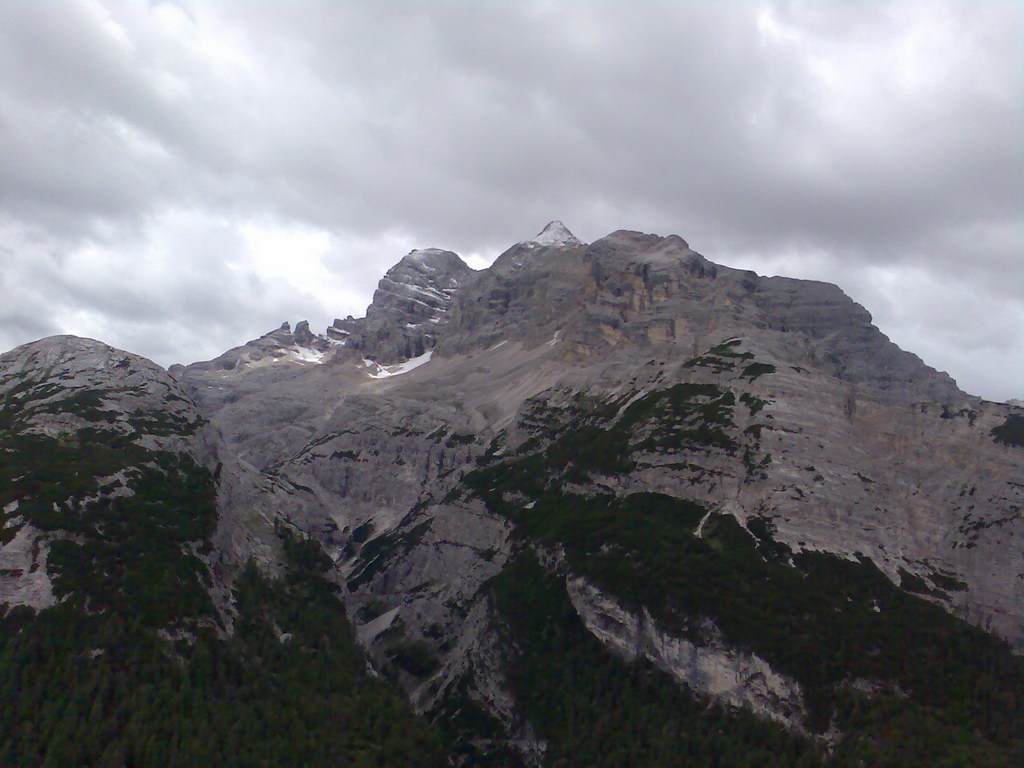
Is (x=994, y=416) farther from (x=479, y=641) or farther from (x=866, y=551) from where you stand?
(x=479, y=641)

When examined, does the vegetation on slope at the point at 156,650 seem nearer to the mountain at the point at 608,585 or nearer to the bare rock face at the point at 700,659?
the mountain at the point at 608,585

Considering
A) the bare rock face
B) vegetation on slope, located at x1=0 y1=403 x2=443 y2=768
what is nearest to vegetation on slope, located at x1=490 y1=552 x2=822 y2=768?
the bare rock face

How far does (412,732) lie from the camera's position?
10862 centimetres

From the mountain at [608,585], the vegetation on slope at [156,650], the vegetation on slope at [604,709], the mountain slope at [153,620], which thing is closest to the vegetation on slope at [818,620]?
the mountain at [608,585]

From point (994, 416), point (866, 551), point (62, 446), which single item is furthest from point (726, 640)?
point (62, 446)

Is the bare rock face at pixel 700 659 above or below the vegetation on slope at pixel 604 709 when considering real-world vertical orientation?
above

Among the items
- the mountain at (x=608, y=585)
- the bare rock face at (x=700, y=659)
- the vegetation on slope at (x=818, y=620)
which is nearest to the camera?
the vegetation on slope at (x=818, y=620)

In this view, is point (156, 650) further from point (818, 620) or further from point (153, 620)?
point (818, 620)

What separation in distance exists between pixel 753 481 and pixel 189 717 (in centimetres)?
9363

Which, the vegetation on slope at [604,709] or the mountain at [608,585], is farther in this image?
the vegetation on slope at [604,709]

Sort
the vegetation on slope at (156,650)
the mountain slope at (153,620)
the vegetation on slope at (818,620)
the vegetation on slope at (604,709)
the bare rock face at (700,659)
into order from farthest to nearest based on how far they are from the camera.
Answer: the bare rock face at (700,659)
the vegetation on slope at (604,709)
the vegetation on slope at (818,620)
the mountain slope at (153,620)
the vegetation on slope at (156,650)

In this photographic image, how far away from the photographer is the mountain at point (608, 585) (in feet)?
324

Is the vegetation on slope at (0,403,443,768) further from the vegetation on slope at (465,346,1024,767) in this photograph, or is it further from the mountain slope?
the vegetation on slope at (465,346,1024,767)

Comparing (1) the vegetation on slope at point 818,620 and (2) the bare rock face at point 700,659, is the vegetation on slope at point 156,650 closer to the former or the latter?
(2) the bare rock face at point 700,659
